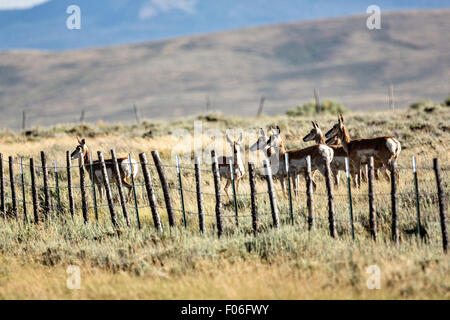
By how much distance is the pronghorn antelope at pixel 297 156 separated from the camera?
44.4 feet

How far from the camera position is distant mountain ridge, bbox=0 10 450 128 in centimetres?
9750

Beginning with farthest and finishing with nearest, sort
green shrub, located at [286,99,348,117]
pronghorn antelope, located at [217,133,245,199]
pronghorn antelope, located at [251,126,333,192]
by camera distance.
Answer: green shrub, located at [286,99,348,117], pronghorn antelope, located at [217,133,245,199], pronghorn antelope, located at [251,126,333,192]

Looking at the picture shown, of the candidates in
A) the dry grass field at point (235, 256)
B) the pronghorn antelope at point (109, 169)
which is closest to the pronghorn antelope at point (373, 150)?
the dry grass field at point (235, 256)

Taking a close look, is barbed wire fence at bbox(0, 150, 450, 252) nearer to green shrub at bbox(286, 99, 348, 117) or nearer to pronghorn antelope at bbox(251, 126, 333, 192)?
pronghorn antelope at bbox(251, 126, 333, 192)

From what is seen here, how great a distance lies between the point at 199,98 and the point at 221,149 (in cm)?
8026

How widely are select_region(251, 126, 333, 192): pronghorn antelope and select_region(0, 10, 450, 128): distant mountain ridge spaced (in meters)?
67.7

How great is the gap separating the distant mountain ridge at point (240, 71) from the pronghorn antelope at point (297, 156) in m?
67.7

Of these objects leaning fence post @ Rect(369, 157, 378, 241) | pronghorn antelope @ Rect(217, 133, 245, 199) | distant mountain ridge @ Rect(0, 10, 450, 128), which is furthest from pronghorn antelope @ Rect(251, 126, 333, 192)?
distant mountain ridge @ Rect(0, 10, 450, 128)

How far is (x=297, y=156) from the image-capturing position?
13820mm

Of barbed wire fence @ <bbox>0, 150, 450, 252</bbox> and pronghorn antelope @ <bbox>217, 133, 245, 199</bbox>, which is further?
pronghorn antelope @ <bbox>217, 133, 245, 199</bbox>

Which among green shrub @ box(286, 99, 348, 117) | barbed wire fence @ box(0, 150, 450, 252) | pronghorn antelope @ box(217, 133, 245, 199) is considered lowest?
barbed wire fence @ box(0, 150, 450, 252)

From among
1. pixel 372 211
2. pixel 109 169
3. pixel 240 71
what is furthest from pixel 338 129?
pixel 240 71

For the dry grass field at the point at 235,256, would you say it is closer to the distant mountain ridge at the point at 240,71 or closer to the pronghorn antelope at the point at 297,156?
the pronghorn antelope at the point at 297,156

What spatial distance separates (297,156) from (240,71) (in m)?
112
